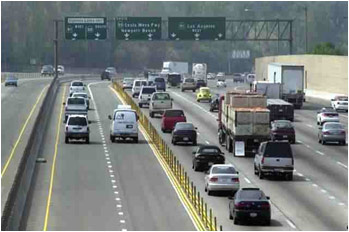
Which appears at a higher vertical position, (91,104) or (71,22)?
(71,22)

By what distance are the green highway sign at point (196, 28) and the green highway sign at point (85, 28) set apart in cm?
843

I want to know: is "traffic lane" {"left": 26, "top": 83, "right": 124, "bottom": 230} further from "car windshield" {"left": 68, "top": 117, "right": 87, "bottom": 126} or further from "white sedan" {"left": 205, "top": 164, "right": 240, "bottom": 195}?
"white sedan" {"left": 205, "top": 164, "right": 240, "bottom": 195}

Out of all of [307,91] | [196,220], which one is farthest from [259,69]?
[196,220]

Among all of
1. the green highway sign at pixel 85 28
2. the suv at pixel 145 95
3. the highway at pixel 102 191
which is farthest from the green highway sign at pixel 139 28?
the highway at pixel 102 191

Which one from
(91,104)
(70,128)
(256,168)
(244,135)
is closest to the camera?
(256,168)

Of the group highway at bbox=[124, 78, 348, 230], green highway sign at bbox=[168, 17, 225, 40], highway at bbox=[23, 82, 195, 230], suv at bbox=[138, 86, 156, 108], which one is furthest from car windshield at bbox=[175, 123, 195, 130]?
green highway sign at bbox=[168, 17, 225, 40]

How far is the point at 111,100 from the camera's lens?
4316 inches

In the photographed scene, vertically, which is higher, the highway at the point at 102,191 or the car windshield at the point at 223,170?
the car windshield at the point at 223,170

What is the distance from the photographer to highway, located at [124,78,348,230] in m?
38.5

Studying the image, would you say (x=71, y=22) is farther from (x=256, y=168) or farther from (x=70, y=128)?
(x=256, y=168)

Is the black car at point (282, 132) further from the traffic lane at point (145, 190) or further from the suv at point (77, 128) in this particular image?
the suv at point (77, 128)

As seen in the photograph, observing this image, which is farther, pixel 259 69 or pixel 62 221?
pixel 259 69

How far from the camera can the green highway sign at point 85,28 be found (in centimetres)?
13338

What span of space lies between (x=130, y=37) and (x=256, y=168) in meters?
82.4
